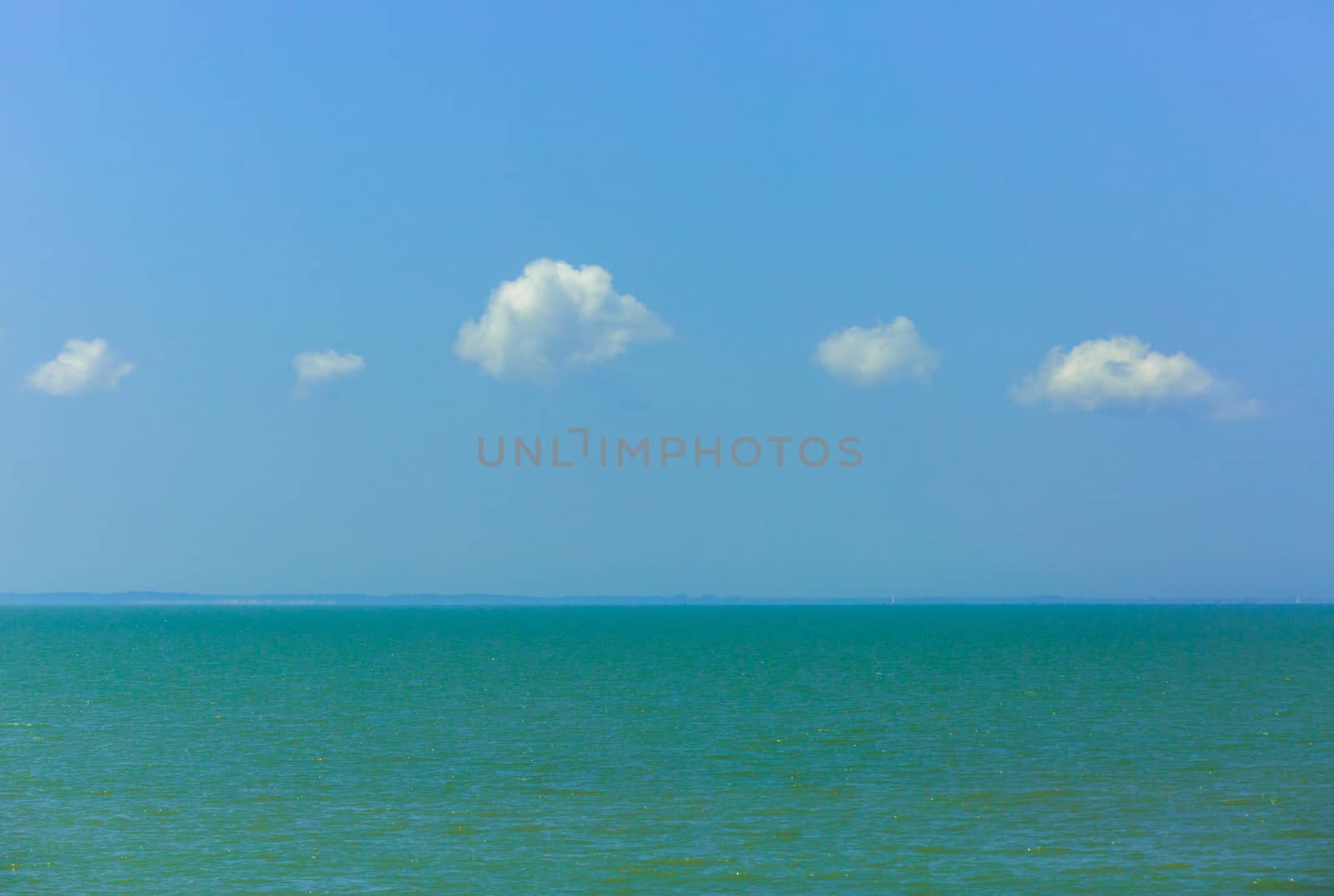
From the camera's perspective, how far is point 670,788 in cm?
5066

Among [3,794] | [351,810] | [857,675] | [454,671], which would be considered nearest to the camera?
[351,810]

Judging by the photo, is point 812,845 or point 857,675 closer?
point 812,845

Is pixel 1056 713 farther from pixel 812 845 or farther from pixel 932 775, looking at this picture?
pixel 812 845

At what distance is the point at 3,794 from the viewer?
5056 centimetres

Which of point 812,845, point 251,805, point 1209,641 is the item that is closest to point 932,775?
point 812,845

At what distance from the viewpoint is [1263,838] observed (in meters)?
41.5

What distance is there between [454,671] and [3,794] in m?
69.6

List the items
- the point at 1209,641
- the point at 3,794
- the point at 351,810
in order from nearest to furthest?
the point at 351,810 < the point at 3,794 < the point at 1209,641

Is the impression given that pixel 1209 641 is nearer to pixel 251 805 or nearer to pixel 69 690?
pixel 69 690

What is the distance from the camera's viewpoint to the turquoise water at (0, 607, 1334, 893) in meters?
38.3

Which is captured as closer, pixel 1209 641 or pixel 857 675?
pixel 857 675

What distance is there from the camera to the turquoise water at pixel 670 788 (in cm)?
3828

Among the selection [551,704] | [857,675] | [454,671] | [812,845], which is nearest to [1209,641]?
[857,675]

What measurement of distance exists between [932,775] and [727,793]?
8.96m
